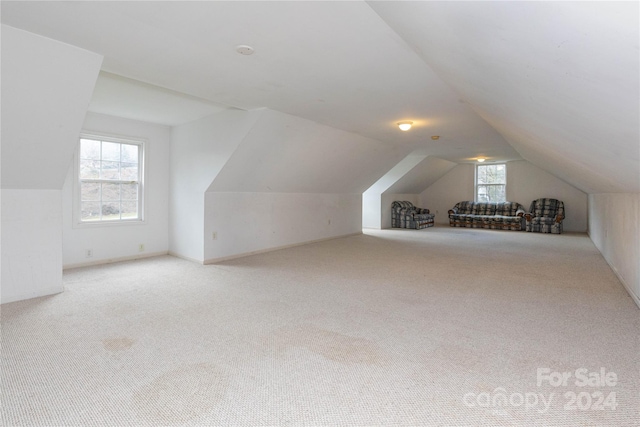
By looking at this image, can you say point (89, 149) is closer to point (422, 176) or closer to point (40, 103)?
point (40, 103)

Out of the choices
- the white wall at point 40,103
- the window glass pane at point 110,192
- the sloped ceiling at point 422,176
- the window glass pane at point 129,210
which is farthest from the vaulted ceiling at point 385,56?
the sloped ceiling at point 422,176

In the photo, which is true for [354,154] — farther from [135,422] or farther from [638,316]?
[135,422]

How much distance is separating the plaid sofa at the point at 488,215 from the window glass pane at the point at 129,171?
333 inches

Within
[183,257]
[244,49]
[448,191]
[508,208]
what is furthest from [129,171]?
[508,208]

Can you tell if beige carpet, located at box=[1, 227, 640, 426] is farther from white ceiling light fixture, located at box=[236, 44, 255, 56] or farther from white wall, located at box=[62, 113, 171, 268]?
white ceiling light fixture, located at box=[236, 44, 255, 56]

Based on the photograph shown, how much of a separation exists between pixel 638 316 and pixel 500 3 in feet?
9.65

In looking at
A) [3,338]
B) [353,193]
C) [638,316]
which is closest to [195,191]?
[3,338]

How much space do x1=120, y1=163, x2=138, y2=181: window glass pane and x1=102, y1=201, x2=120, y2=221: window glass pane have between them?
405mm

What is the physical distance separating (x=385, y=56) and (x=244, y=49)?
1.10 meters

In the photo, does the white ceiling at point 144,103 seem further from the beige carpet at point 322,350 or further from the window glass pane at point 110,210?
the beige carpet at point 322,350

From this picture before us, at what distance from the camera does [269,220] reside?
230 inches

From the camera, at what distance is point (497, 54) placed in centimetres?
166

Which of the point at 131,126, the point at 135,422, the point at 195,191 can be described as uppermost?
the point at 131,126

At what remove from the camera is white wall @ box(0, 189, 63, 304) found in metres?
3.03
